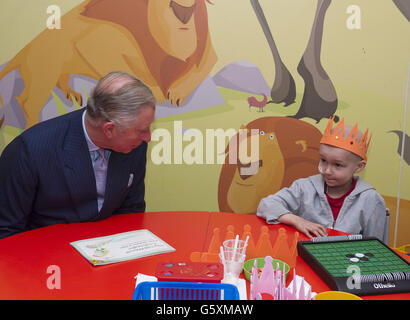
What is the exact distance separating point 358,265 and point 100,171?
118 centimetres

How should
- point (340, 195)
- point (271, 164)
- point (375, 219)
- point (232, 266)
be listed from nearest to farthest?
point (232, 266), point (375, 219), point (340, 195), point (271, 164)

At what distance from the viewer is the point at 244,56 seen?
2.57 meters

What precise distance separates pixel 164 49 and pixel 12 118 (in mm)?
1128

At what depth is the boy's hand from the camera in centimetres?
166

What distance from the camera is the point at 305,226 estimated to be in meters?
1.70

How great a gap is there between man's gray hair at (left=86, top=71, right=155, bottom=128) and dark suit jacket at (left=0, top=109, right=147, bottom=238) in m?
0.17

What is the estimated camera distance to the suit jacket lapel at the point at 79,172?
5.76 feet

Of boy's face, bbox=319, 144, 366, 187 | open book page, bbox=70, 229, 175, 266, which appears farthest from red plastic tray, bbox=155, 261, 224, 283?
boy's face, bbox=319, 144, 366, 187

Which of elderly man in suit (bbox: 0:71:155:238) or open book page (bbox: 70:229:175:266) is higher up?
elderly man in suit (bbox: 0:71:155:238)

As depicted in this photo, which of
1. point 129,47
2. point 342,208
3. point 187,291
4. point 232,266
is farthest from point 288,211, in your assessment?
point 129,47

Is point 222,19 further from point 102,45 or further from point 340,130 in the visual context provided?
point 340,130

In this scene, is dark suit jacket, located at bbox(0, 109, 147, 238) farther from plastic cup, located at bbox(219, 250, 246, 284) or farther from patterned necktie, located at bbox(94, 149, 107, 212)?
plastic cup, located at bbox(219, 250, 246, 284)
